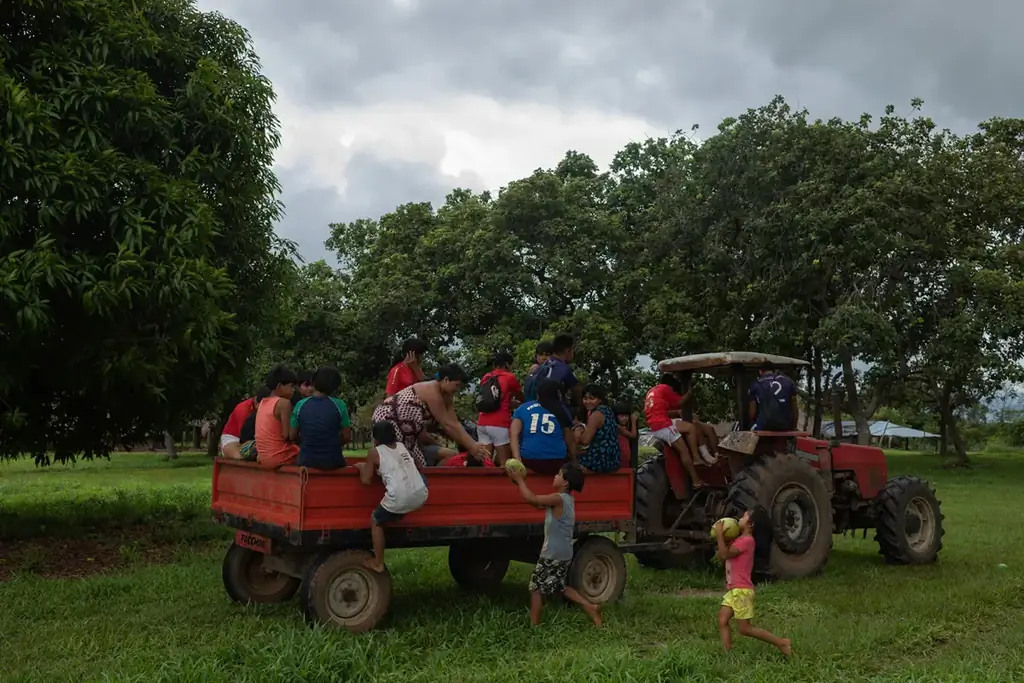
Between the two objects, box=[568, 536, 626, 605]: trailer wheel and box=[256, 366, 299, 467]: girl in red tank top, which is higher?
box=[256, 366, 299, 467]: girl in red tank top

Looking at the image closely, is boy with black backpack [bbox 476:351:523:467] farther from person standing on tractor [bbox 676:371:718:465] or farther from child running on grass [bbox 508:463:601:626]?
person standing on tractor [bbox 676:371:718:465]

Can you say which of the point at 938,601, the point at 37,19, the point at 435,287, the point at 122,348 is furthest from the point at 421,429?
the point at 435,287

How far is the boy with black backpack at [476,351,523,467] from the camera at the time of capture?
26.8 feet

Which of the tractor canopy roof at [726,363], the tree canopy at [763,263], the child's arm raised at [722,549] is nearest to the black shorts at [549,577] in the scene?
the child's arm raised at [722,549]

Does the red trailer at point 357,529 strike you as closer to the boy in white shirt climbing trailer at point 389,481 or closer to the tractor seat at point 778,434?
the boy in white shirt climbing trailer at point 389,481

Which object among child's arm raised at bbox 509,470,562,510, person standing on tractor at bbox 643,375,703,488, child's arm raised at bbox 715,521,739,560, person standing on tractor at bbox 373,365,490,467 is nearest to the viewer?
child's arm raised at bbox 715,521,739,560

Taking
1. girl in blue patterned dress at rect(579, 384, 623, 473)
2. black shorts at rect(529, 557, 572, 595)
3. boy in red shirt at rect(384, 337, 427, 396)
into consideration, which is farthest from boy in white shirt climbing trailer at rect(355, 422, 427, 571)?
girl in blue patterned dress at rect(579, 384, 623, 473)

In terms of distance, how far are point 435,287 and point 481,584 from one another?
18.9 metres

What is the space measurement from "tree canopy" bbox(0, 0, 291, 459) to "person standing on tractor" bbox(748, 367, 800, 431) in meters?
5.47

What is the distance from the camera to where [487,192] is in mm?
31016

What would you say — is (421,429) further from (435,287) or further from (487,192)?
(487,192)

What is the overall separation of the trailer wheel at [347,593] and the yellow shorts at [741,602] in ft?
7.94

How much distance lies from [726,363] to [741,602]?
368 centimetres

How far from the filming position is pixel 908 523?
10414 mm
